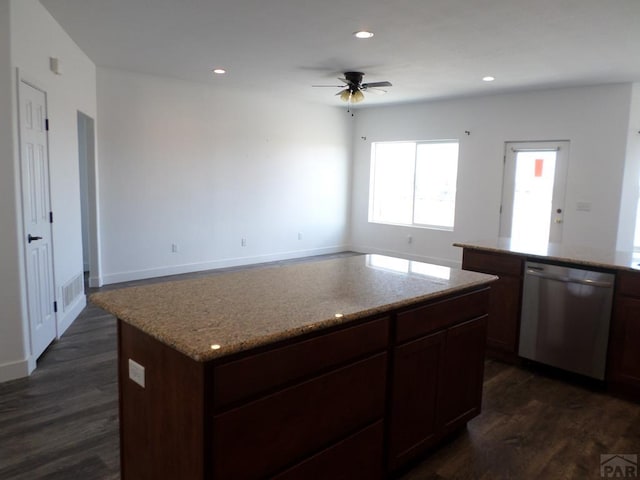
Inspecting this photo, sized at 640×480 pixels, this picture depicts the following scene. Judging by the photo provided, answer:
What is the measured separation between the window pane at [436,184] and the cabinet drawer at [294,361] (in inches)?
236

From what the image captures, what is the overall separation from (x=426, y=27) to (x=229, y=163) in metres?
3.85

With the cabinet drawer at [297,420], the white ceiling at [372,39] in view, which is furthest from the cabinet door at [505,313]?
the white ceiling at [372,39]

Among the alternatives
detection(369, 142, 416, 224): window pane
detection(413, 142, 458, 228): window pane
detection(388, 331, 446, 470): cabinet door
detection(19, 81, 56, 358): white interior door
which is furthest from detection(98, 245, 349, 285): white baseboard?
detection(388, 331, 446, 470): cabinet door

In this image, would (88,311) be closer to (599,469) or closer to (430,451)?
(430,451)

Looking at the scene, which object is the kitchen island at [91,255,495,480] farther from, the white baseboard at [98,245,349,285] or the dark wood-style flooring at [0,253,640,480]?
the white baseboard at [98,245,349,285]

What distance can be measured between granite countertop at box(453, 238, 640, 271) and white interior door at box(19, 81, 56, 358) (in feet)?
11.1

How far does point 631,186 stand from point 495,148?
1823 mm

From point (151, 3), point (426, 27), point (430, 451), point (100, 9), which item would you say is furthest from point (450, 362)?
point (100, 9)

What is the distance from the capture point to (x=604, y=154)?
582cm

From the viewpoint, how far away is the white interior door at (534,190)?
626 cm

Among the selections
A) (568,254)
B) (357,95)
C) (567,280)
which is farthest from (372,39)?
(567,280)

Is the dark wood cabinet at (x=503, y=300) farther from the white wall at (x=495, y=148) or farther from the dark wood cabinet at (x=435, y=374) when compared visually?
the white wall at (x=495, y=148)

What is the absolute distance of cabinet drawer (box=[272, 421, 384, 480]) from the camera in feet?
5.65

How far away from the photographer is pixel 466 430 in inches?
105
